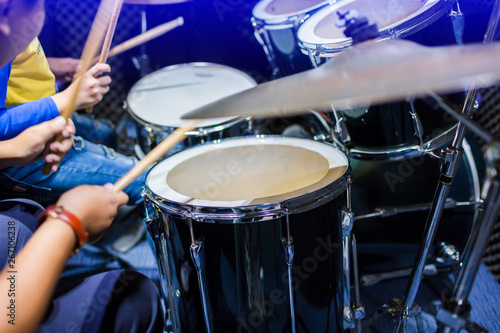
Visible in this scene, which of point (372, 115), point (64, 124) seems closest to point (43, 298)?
point (64, 124)

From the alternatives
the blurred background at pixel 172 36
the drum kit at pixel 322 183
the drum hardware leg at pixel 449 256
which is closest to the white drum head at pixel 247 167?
the drum kit at pixel 322 183

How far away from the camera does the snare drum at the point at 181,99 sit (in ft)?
4.50

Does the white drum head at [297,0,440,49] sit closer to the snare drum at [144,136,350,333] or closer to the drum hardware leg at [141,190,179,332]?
the snare drum at [144,136,350,333]

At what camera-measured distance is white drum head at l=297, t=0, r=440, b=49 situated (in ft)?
3.17

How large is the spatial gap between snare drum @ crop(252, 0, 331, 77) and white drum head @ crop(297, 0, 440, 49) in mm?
163

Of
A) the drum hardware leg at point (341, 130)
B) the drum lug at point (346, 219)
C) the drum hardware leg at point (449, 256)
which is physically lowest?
the drum hardware leg at point (449, 256)

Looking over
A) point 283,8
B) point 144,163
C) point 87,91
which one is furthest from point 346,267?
point 283,8

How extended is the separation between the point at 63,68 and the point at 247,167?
3.62 feet

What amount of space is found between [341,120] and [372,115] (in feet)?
0.38

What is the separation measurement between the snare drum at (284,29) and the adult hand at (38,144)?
0.84 metres

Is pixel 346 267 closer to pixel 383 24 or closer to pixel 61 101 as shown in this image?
pixel 383 24

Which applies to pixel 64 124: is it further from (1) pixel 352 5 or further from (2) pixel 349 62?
(1) pixel 352 5

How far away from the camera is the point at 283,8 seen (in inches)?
65.9

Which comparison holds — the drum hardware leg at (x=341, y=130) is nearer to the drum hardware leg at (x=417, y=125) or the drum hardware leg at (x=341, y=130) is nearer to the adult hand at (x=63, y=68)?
the drum hardware leg at (x=417, y=125)
